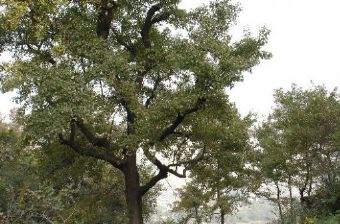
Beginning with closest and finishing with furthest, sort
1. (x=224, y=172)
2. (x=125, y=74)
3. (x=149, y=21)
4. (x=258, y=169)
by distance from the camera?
1. (x=125, y=74)
2. (x=149, y=21)
3. (x=224, y=172)
4. (x=258, y=169)

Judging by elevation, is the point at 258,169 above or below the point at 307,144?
above

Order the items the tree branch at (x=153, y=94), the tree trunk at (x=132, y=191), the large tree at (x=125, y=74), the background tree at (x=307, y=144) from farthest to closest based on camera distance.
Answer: the background tree at (x=307, y=144) → the tree branch at (x=153, y=94) → the tree trunk at (x=132, y=191) → the large tree at (x=125, y=74)

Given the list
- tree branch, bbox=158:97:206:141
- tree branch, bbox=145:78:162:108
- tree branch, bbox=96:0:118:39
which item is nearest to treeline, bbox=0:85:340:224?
tree branch, bbox=158:97:206:141

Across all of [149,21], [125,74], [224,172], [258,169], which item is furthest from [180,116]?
[258,169]

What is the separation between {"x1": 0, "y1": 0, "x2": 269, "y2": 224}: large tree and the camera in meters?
15.7

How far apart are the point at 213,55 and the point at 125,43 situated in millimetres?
6719

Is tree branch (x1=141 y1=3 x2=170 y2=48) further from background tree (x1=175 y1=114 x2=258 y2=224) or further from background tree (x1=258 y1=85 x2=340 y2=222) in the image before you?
background tree (x1=258 y1=85 x2=340 y2=222)

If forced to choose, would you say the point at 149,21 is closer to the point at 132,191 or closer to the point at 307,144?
the point at 132,191

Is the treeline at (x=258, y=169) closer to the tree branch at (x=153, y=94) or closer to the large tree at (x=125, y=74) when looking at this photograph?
the large tree at (x=125, y=74)

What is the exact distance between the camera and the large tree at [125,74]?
15734mm

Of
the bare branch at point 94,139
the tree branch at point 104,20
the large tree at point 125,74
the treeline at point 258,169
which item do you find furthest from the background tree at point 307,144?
the tree branch at point 104,20

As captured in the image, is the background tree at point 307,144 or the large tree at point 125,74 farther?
the background tree at point 307,144

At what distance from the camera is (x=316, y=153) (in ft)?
83.3

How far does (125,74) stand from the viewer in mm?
17422
